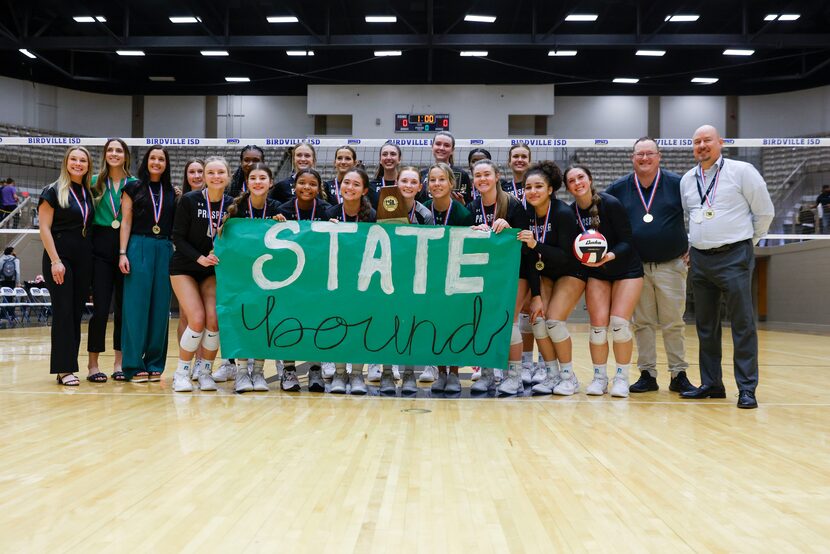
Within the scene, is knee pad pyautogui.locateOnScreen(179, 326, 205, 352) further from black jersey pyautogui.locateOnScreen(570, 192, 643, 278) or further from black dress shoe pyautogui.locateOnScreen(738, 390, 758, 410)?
black dress shoe pyautogui.locateOnScreen(738, 390, 758, 410)

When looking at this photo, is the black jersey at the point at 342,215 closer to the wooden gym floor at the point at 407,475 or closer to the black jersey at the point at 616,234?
the wooden gym floor at the point at 407,475

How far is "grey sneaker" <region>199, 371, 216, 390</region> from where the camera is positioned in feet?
15.4

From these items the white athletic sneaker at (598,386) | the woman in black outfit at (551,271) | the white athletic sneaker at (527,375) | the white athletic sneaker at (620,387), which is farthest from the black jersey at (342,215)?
the white athletic sneaker at (620,387)

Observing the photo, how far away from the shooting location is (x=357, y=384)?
15.4 ft

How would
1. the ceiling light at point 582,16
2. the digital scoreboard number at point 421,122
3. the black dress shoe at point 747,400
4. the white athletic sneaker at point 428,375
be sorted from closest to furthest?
the black dress shoe at point 747,400, the white athletic sneaker at point 428,375, the ceiling light at point 582,16, the digital scoreboard number at point 421,122

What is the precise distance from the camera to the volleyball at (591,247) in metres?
4.43

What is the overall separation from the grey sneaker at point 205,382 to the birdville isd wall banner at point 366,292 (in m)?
0.31

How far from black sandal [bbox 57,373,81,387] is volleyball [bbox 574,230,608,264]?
3.70 m

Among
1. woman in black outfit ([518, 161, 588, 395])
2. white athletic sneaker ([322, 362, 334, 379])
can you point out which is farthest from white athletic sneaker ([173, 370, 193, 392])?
woman in black outfit ([518, 161, 588, 395])

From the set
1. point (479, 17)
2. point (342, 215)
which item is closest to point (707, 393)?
point (342, 215)

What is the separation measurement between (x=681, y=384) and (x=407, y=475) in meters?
3.05

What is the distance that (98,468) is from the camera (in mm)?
2584

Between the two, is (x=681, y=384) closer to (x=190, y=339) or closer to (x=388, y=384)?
(x=388, y=384)

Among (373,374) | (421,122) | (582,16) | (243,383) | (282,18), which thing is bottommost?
(373,374)
